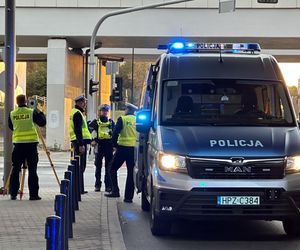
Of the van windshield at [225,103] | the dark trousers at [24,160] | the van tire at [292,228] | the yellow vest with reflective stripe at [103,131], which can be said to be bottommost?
the van tire at [292,228]

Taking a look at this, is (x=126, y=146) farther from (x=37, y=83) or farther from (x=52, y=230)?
(x=37, y=83)

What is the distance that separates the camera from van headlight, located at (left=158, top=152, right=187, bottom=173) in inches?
301

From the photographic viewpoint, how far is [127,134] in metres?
11.7

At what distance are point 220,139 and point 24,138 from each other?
173 inches

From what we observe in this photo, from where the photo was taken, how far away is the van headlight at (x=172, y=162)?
7.66 metres

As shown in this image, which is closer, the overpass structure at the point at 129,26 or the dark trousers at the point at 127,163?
the dark trousers at the point at 127,163

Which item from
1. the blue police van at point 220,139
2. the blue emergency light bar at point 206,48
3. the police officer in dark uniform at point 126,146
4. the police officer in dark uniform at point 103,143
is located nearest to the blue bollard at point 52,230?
the blue police van at point 220,139

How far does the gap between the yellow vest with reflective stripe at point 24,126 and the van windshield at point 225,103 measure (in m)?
3.24

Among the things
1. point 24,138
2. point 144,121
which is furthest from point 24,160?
point 144,121

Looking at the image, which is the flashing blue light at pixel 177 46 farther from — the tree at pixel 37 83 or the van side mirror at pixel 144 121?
the tree at pixel 37 83

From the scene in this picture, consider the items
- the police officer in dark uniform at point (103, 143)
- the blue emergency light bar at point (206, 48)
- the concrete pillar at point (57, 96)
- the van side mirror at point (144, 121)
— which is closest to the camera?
the van side mirror at point (144, 121)

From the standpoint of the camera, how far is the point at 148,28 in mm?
28016

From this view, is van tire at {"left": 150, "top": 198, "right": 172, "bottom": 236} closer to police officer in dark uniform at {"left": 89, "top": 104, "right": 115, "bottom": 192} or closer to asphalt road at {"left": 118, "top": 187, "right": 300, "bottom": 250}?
asphalt road at {"left": 118, "top": 187, "right": 300, "bottom": 250}

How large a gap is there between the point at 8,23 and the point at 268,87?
18.1ft
